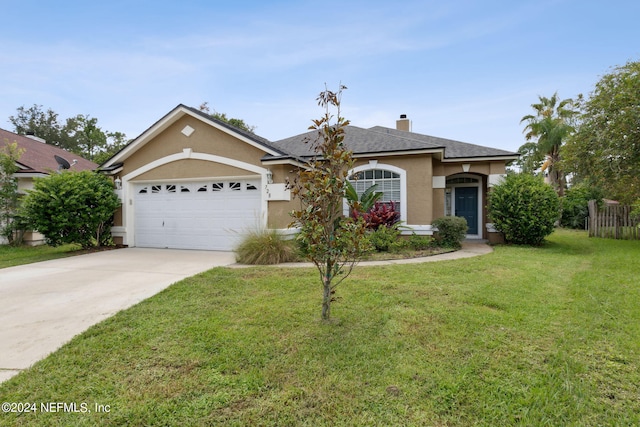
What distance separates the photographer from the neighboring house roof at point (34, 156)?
13727 millimetres

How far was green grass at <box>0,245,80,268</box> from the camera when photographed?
8922mm

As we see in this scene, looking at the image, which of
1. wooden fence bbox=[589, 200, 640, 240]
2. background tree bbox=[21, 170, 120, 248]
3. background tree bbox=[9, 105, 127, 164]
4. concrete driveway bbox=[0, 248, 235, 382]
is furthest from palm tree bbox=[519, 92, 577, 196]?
background tree bbox=[9, 105, 127, 164]

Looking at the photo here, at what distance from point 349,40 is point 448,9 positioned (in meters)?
3.21

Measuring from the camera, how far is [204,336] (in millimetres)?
3750

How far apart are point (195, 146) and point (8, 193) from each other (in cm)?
788

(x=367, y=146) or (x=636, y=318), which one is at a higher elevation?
(x=367, y=146)

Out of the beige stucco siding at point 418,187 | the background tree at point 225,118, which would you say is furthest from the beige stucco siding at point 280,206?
the background tree at point 225,118

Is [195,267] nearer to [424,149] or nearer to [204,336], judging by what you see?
[204,336]

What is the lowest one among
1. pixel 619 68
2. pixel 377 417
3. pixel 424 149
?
pixel 377 417

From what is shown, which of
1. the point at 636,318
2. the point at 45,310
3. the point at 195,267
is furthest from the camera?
the point at 195,267

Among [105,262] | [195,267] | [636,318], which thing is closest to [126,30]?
[105,262]

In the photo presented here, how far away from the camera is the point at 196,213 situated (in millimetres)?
11055

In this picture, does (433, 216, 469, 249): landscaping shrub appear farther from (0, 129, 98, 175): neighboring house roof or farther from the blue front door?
(0, 129, 98, 175): neighboring house roof

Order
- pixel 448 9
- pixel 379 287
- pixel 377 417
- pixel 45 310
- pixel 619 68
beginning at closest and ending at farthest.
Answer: pixel 377 417 → pixel 45 310 → pixel 379 287 → pixel 448 9 → pixel 619 68
